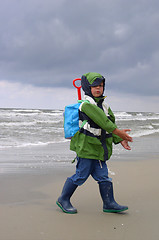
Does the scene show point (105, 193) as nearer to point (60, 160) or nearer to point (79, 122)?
point (79, 122)

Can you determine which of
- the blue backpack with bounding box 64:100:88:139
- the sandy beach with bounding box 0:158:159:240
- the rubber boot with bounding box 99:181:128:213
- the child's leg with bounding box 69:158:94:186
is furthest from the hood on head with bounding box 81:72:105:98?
the sandy beach with bounding box 0:158:159:240

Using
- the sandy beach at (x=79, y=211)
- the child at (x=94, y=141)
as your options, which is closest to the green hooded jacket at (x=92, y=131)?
the child at (x=94, y=141)

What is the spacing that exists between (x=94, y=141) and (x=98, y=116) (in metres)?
0.26

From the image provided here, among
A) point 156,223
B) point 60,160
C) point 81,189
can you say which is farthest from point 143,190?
point 60,160

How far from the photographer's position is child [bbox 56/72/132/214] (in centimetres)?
285

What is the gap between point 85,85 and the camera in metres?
3.06

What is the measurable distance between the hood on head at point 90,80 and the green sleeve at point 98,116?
239mm

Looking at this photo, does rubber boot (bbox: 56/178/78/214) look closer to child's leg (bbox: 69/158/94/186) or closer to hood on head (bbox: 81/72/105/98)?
child's leg (bbox: 69/158/94/186)

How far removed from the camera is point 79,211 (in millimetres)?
3094

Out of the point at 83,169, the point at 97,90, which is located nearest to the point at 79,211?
the point at 83,169

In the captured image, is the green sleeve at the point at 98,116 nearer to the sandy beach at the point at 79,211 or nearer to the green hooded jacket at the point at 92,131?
the green hooded jacket at the point at 92,131

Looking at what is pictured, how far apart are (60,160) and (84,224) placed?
3.53 m

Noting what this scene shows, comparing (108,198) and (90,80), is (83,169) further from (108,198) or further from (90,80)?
(90,80)

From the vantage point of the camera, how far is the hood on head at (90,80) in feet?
9.79
